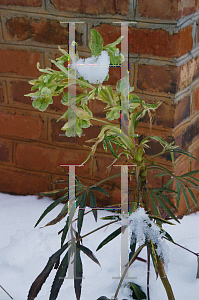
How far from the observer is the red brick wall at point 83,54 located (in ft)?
3.73

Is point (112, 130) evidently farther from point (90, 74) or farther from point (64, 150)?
point (64, 150)

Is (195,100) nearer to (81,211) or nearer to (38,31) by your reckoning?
(38,31)

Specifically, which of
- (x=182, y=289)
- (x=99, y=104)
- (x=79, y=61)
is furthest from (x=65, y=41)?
(x=182, y=289)

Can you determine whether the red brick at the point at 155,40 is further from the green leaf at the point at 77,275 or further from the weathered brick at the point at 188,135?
the green leaf at the point at 77,275

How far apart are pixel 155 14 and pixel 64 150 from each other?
0.57 meters

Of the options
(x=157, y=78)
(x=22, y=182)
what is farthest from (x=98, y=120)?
(x=22, y=182)

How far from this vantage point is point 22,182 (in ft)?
4.91

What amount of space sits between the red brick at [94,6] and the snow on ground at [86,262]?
2.21 ft

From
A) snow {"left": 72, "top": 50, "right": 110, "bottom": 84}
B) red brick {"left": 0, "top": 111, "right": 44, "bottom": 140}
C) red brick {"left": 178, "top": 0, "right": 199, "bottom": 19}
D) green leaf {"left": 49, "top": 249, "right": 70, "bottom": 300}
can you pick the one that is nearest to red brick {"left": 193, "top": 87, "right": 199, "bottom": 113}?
red brick {"left": 178, "top": 0, "right": 199, "bottom": 19}

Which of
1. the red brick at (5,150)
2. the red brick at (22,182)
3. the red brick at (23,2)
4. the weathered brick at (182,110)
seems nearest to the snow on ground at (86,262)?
the red brick at (22,182)

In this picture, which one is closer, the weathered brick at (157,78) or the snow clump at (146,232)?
the snow clump at (146,232)

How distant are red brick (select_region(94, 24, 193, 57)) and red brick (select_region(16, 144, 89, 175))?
418mm

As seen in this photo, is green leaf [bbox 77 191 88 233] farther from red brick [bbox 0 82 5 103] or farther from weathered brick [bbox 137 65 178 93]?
red brick [bbox 0 82 5 103]

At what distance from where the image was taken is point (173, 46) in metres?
1.12
